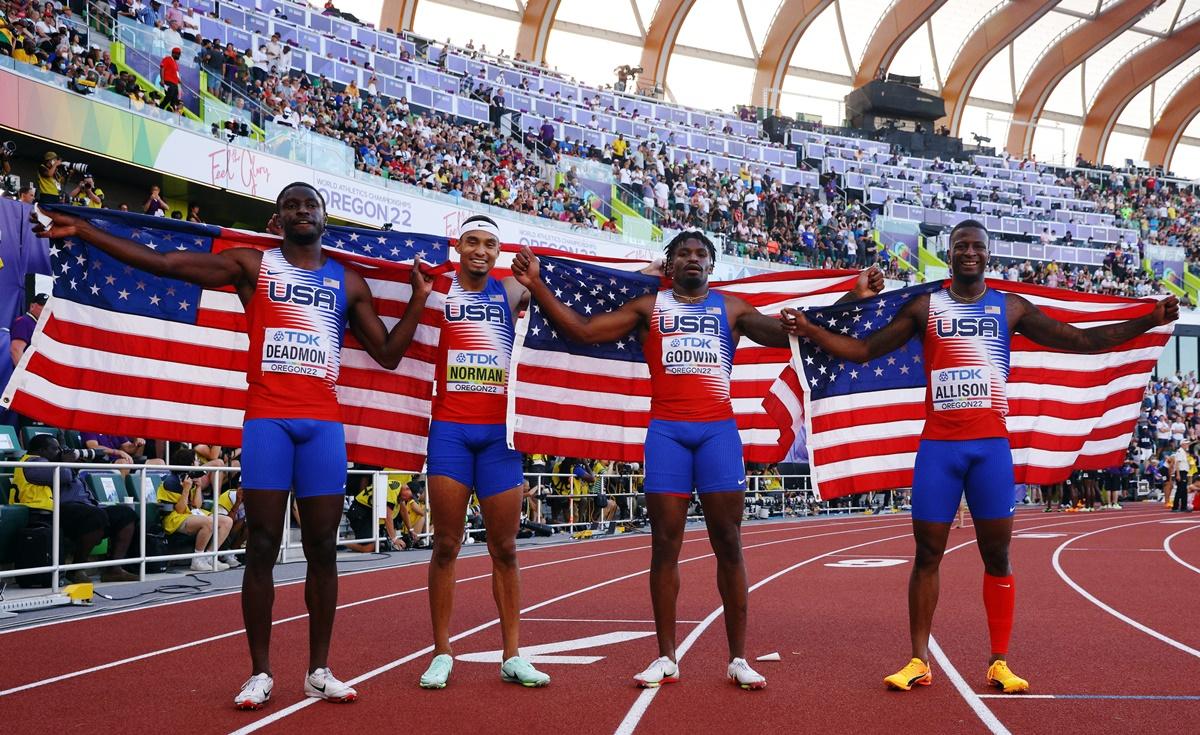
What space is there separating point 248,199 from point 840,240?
22737 millimetres

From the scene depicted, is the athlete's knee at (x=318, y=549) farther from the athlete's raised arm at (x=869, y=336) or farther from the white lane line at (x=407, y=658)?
the athlete's raised arm at (x=869, y=336)

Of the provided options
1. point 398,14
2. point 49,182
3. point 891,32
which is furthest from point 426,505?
point 891,32

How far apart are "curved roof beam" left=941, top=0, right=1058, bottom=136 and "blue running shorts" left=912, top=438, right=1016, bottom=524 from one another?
55328mm

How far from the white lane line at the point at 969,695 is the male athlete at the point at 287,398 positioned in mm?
2736

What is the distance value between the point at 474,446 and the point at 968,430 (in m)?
2.43

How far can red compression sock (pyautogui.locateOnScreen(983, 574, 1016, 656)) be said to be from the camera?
5.57 m

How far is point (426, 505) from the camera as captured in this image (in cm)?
1512

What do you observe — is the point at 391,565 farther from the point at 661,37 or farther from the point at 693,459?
the point at 661,37

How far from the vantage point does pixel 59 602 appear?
8.55m

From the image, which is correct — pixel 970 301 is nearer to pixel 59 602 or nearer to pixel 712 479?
pixel 712 479

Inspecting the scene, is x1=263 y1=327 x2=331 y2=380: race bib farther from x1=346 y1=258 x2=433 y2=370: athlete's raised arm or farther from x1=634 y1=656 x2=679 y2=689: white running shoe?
x1=634 y1=656 x2=679 y2=689: white running shoe

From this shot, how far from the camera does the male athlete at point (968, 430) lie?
220 inches

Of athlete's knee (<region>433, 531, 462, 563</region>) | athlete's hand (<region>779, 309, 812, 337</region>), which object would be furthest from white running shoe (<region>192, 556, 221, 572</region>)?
athlete's hand (<region>779, 309, 812, 337</region>)

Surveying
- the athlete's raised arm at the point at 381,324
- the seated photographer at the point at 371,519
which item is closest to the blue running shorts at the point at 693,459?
the athlete's raised arm at the point at 381,324
